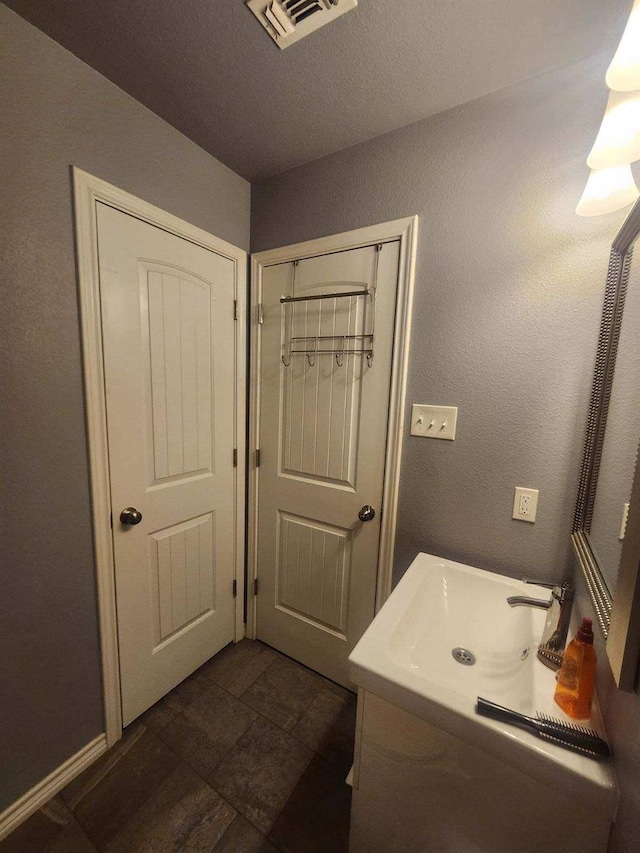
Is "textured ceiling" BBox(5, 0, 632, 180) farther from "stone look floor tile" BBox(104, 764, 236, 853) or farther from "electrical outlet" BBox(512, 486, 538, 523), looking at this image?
"stone look floor tile" BBox(104, 764, 236, 853)

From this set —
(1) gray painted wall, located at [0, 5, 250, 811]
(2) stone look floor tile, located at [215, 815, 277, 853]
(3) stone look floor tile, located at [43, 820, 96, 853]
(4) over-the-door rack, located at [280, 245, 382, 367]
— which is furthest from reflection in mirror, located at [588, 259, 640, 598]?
(3) stone look floor tile, located at [43, 820, 96, 853]

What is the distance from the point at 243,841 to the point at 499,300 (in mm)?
1928

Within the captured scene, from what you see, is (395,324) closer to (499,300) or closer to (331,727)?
(499,300)

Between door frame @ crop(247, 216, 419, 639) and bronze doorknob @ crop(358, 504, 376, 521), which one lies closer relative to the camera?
door frame @ crop(247, 216, 419, 639)

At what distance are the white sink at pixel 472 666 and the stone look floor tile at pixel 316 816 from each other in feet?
2.40

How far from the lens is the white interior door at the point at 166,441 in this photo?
3.86 ft

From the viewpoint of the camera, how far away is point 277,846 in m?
1.00

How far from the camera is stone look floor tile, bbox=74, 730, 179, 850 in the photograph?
1033mm

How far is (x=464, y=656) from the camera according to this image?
0.93 m

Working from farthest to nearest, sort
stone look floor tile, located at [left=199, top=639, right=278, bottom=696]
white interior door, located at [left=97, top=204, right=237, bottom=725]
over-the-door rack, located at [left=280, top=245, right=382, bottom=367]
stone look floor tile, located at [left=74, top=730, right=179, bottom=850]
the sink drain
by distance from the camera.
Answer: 1. stone look floor tile, located at [left=199, top=639, right=278, bottom=696]
2. over-the-door rack, located at [left=280, top=245, right=382, bottom=367]
3. white interior door, located at [left=97, top=204, right=237, bottom=725]
4. stone look floor tile, located at [left=74, top=730, right=179, bottom=850]
5. the sink drain

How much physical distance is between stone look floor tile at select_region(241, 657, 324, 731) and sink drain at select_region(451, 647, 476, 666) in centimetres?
90

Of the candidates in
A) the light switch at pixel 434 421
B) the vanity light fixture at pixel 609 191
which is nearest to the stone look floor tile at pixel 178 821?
the light switch at pixel 434 421

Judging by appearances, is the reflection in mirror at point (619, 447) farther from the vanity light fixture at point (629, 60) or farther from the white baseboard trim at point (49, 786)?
the white baseboard trim at point (49, 786)

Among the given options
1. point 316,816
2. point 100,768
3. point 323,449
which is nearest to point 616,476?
point 323,449
